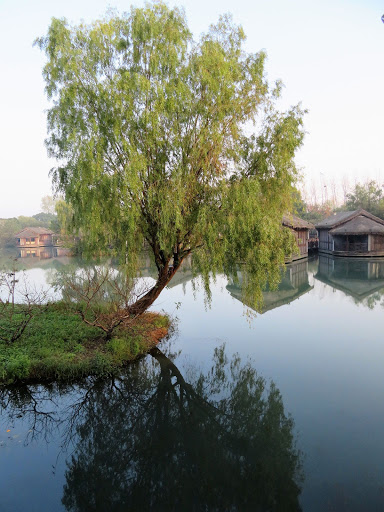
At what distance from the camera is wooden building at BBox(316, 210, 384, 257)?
73.1ft

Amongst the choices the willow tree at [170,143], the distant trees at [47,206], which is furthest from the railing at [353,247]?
the distant trees at [47,206]

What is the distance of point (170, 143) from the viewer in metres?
7.59

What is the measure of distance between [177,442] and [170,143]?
5.68 meters

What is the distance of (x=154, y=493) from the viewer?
375cm

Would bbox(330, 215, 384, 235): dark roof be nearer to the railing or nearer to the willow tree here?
the railing

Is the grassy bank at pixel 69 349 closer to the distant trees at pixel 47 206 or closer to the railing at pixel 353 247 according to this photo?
the railing at pixel 353 247

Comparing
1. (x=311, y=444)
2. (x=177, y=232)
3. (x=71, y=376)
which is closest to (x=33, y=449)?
(x=71, y=376)

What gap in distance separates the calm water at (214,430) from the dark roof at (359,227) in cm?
1508

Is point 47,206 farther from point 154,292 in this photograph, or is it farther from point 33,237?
point 154,292

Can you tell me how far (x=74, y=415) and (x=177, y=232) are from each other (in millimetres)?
4096

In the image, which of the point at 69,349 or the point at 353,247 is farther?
the point at 353,247

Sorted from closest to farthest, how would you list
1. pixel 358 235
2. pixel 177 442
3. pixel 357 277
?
pixel 177 442
pixel 357 277
pixel 358 235

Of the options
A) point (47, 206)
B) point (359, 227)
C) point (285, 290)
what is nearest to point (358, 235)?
point (359, 227)

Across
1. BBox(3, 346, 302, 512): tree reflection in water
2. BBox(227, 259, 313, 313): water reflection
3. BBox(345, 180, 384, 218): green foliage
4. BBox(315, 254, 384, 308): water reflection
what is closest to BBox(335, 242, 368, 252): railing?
BBox(315, 254, 384, 308): water reflection
